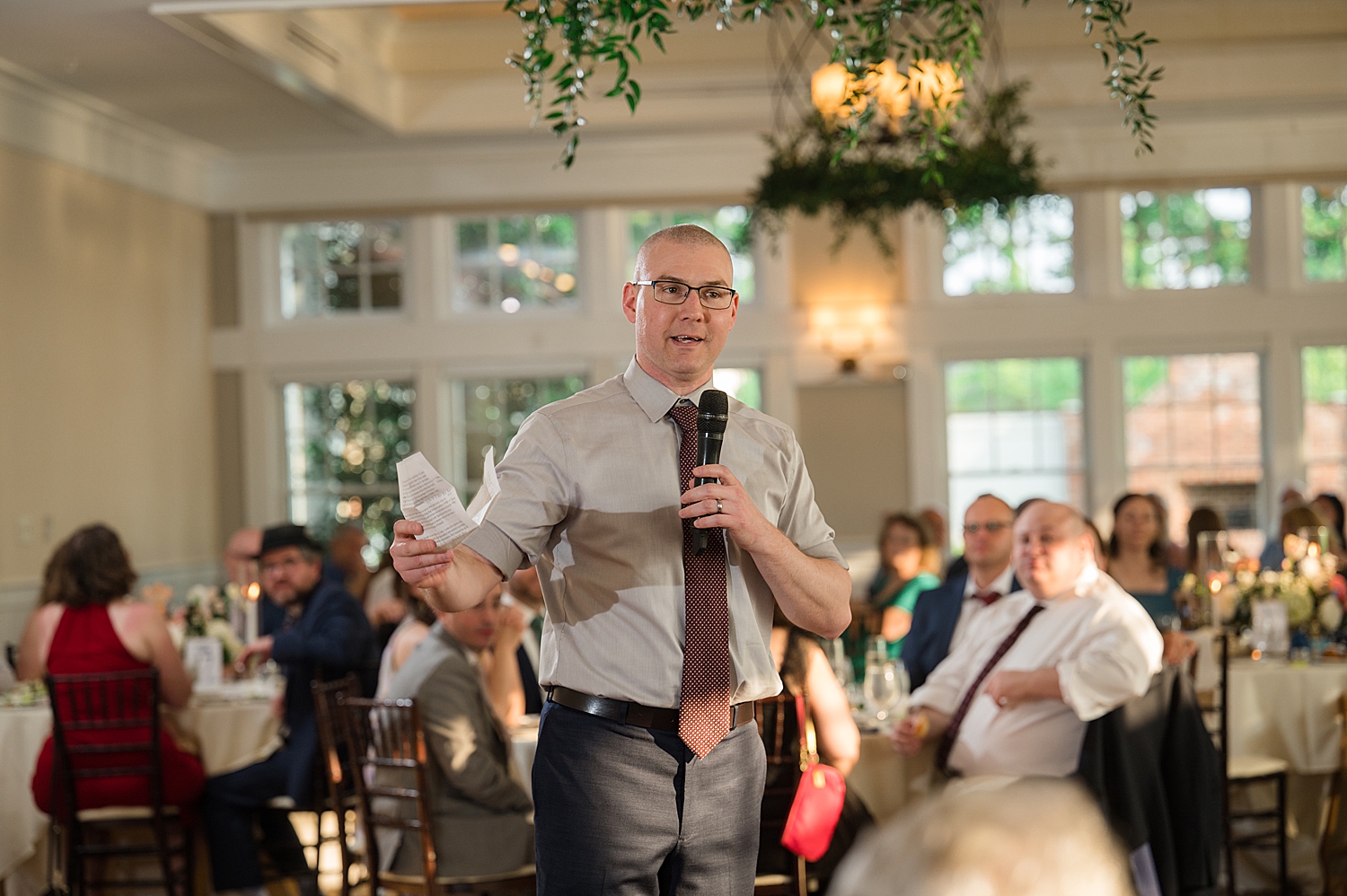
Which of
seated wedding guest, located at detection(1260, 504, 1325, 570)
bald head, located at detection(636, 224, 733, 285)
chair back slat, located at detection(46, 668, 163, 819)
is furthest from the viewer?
seated wedding guest, located at detection(1260, 504, 1325, 570)

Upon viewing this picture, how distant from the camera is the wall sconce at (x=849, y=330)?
9.56 meters

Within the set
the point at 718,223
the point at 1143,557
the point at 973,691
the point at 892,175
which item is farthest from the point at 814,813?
the point at 718,223

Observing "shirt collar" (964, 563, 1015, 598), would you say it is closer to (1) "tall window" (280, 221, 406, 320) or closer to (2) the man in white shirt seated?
(2) the man in white shirt seated

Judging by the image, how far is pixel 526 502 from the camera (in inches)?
81.3

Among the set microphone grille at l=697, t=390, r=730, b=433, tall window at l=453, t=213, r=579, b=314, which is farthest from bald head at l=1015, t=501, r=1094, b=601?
tall window at l=453, t=213, r=579, b=314

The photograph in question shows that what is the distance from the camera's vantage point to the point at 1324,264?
967 cm

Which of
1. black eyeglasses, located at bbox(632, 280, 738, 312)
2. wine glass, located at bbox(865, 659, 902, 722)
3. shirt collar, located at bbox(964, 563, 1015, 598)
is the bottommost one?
wine glass, located at bbox(865, 659, 902, 722)

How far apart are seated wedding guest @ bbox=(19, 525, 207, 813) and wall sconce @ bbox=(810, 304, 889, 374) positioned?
5.62 metres

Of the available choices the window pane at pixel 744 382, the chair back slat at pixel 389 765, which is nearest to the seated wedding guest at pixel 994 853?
the chair back slat at pixel 389 765

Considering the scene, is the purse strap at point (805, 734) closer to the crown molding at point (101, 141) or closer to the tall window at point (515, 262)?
the crown molding at point (101, 141)

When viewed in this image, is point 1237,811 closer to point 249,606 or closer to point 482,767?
point 482,767

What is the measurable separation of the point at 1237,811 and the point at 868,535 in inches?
178

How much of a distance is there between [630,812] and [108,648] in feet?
11.9

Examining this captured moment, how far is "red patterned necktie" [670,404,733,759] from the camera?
2.03 meters
